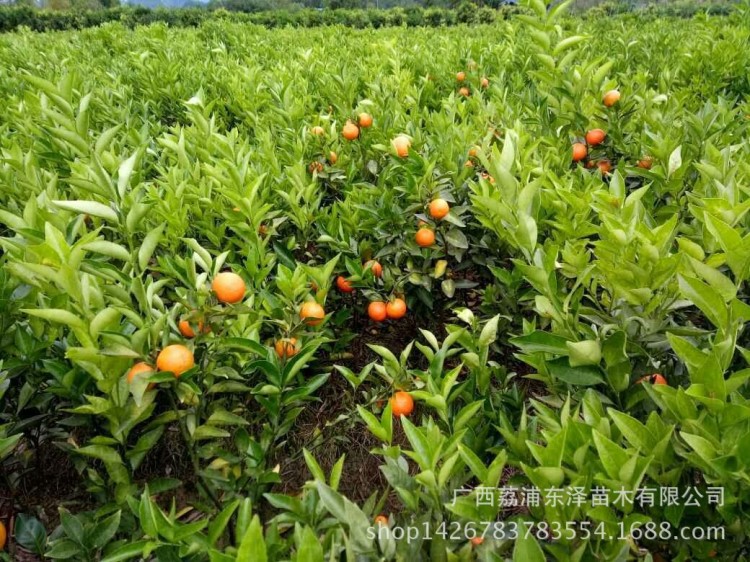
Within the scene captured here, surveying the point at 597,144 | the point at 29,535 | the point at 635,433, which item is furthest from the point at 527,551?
the point at 597,144

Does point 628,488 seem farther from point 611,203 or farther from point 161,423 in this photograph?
point 161,423

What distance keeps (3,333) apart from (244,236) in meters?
0.84

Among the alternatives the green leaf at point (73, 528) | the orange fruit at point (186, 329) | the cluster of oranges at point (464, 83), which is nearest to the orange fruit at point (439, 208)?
the orange fruit at point (186, 329)

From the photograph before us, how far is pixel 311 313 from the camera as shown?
1803 millimetres

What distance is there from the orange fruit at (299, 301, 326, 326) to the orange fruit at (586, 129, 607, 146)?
164 cm

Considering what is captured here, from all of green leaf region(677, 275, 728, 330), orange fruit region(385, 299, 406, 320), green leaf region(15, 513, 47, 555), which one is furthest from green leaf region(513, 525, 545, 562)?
orange fruit region(385, 299, 406, 320)

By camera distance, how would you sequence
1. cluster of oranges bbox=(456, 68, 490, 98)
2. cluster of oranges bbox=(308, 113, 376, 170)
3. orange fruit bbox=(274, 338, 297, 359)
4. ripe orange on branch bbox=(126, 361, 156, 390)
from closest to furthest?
ripe orange on branch bbox=(126, 361, 156, 390) < orange fruit bbox=(274, 338, 297, 359) < cluster of oranges bbox=(308, 113, 376, 170) < cluster of oranges bbox=(456, 68, 490, 98)

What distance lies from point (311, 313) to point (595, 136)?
66.4 inches

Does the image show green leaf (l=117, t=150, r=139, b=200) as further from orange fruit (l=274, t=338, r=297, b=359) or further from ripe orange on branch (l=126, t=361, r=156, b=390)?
orange fruit (l=274, t=338, r=297, b=359)

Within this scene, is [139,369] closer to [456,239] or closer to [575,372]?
[575,372]

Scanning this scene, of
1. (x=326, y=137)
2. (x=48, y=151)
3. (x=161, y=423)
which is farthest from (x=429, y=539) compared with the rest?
(x=48, y=151)

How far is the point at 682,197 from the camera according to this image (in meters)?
2.12

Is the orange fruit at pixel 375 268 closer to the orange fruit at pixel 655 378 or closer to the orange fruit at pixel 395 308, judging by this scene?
the orange fruit at pixel 395 308

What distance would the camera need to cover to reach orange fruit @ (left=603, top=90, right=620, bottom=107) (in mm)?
2502
